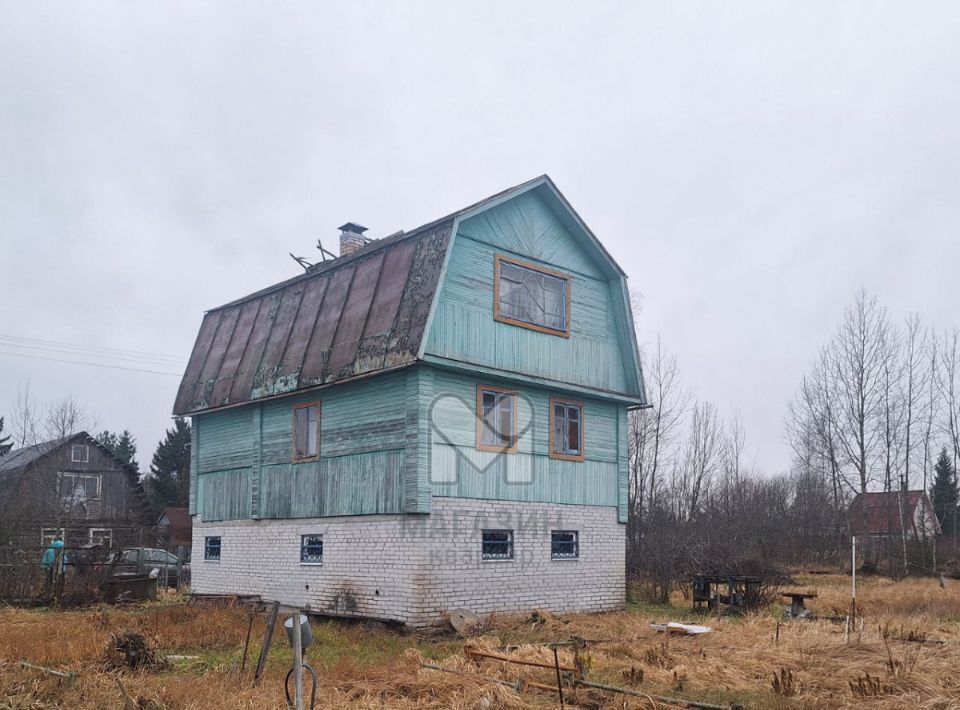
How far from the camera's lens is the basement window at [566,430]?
18.7m

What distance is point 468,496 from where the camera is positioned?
55.0ft

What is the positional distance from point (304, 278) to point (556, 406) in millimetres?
6371

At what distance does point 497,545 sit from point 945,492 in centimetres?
3959

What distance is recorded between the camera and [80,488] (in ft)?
137

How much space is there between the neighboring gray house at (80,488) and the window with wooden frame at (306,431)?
63.7 ft

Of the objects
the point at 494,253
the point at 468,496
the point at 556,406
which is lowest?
the point at 468,496

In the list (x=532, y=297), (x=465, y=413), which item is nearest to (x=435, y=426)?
(x=465, y=413)

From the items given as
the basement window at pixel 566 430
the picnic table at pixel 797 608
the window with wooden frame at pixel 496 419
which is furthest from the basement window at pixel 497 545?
the picnic table at pixel 797 608

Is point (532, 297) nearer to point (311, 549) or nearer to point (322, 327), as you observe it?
point (322, 327)

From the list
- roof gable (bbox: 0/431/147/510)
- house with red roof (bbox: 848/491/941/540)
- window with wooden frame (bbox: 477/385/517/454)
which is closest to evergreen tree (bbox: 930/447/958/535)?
house with red roof (bbox: 848/491/941/540)

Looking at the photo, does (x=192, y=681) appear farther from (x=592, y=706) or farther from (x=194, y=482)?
(x=194, y=482)

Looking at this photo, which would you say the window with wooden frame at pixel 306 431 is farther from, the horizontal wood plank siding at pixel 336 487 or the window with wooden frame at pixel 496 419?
the window with wooden frame at pixel 496 419

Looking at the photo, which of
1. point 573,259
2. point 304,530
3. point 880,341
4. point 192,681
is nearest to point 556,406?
point 573,259

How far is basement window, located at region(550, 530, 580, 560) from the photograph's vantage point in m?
18.4
